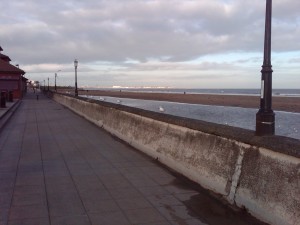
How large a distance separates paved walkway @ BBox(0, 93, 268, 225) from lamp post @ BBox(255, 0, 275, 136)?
1249 millimetres

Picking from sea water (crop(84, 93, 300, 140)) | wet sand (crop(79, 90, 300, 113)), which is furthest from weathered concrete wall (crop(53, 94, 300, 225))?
wet sand (crop(79, 90, 300, 113))

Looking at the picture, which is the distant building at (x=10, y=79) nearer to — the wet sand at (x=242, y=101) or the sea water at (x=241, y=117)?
the sea water at (x=241, y=117)

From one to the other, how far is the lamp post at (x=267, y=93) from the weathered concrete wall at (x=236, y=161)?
0.22m

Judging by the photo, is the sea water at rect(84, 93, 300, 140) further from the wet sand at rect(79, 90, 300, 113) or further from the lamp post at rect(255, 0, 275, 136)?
the lamp post at rect(255, 0, 275, 136)

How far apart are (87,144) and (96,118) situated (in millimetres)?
6457

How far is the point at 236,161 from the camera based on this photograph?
6.15m

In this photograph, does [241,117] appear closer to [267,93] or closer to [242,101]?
[242,101]


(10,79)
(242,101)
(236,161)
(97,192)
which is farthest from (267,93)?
(242,101)

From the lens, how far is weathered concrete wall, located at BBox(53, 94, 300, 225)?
4875 mm

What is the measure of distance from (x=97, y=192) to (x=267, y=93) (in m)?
3.05

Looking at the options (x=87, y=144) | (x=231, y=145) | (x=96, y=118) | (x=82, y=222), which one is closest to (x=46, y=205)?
(x=82, y=222)

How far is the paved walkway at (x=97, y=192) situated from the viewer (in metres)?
5.53

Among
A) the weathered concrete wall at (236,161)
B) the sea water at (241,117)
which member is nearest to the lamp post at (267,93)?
the weathered concrete wall at (236,161)

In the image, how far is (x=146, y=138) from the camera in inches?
423
